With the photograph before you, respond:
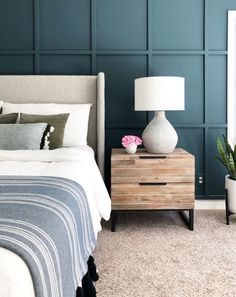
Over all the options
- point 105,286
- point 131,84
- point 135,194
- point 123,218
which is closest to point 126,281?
point 105,286

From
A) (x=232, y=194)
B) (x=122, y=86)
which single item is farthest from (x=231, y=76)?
(x=232, y=194)

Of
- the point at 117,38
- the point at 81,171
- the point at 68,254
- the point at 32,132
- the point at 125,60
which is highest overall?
the point at 117,38

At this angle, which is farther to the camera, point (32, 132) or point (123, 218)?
point (123, 218)

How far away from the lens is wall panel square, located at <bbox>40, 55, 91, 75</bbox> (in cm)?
336

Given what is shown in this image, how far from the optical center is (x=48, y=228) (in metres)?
0.99

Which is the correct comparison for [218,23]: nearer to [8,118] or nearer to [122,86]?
[122,86]

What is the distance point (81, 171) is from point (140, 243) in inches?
35.0

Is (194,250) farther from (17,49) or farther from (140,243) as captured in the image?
(17,49)

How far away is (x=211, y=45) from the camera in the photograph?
3.34 metres

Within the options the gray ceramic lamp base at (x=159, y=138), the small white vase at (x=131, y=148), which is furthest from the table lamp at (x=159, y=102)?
the small white vase at (x=131, y=148)

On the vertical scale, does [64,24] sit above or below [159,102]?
above

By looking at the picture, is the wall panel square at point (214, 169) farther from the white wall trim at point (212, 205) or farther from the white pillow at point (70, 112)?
the white pillow at point (70, 112)

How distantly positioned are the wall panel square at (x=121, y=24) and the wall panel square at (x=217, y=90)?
0.70m

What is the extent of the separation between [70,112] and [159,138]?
2.71 ft
